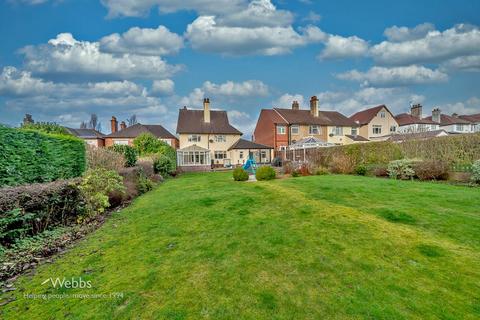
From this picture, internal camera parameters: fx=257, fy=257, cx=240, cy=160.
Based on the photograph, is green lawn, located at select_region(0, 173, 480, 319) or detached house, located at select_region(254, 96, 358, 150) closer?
green lawn, located at select_region(0, 173, 480, 319)

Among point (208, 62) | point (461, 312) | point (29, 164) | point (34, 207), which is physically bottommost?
point (461, 312)

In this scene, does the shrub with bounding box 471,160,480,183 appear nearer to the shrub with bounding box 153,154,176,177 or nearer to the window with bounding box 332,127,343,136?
the shrub with bounding box 153,154,176,177

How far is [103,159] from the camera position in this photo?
14125 millimetres

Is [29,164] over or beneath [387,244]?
over

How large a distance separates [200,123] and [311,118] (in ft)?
61.6

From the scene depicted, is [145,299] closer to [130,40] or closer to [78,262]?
[78,262]

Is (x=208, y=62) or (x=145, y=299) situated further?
(x=208, y=62)

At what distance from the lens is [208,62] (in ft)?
68.5

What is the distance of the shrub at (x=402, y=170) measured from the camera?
48.7 feet

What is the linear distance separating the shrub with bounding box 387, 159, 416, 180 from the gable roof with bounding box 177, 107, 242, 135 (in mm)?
28634

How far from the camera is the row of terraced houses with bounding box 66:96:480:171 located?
39.8m

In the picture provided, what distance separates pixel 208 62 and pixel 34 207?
57.1 feet

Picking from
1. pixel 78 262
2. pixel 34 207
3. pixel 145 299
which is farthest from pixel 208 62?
pixel 145 299

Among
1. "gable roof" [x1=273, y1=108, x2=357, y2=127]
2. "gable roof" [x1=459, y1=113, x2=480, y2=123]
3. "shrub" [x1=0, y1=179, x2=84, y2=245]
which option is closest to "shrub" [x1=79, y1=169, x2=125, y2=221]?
"shrub" [x1=0, y1=179, x2=84, y2=245]
